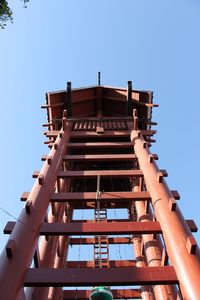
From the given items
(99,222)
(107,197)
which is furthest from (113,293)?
(99,222)

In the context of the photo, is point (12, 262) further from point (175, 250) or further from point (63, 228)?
point (175, 250)

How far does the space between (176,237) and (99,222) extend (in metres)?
0.95

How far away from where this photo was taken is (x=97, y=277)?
3.22m

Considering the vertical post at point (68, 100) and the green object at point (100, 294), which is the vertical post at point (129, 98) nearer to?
the vertical post at point (68, 100)

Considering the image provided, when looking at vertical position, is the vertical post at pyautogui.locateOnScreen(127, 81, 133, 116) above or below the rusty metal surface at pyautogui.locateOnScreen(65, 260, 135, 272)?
above

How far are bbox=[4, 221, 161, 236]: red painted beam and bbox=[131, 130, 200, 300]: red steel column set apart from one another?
215mm

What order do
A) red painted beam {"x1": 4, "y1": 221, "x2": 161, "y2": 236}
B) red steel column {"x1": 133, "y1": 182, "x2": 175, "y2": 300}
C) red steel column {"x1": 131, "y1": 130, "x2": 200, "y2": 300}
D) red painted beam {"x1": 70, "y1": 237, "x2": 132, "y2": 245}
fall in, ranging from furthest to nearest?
red painted beam {"x1": 70, "y1": 237, "x2": 132, "y2": 245}
red steel column {"x1": 133, "y1": 182, "x2": 175, "y2": 300}
red painted beam {"x1": 4, "y1": 221, "x2": 161, "y2": 236}
red steel column {"x1": 131, "y1": 130, "x2": 200, "y2": 300}

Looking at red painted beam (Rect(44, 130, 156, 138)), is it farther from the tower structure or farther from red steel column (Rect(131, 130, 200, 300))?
red steel column (Rect(131, 130, 200, 300))

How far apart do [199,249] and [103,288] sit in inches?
59.6

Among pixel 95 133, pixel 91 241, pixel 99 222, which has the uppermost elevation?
pixel 95 133

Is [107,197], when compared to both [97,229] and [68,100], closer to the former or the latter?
[97,229]

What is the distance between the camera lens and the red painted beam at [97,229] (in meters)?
3.96

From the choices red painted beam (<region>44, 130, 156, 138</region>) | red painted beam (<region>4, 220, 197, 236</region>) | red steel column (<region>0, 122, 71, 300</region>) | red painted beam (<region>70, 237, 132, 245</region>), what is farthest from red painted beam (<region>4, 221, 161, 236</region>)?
red painted beam (<region>44, 130, 156, 138</region>)

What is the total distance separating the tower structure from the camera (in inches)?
129
